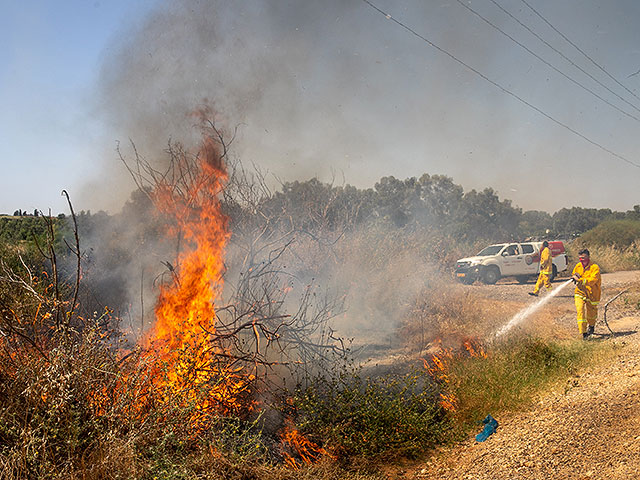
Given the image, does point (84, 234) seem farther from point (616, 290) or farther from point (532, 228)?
point (532, 228)

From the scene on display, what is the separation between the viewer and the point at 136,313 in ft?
24.5

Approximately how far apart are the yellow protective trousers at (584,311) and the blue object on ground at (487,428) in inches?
188

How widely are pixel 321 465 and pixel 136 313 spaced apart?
437 cm

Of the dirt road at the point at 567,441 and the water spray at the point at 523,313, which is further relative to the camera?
the water spray at the point at 523,313

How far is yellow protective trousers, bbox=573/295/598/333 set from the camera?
9.14 metres

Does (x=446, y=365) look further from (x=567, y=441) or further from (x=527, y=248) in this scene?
(x=527, y=248)

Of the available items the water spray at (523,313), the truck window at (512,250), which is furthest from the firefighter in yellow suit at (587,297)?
the truck window at (512,250)

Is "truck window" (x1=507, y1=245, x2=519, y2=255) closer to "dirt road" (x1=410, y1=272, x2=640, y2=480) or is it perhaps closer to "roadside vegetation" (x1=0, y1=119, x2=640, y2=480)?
"roadside vegetation" (x1=0, y1=119, x2=640, y2=480)

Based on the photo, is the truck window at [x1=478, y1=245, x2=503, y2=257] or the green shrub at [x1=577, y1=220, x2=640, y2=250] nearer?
the truck window at [x1=478, y1=245, x2=503, y2=257]

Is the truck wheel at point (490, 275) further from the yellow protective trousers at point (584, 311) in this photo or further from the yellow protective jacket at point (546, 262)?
the yellow protective trousers at point (584, 311)

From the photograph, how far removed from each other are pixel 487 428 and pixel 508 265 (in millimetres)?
15797

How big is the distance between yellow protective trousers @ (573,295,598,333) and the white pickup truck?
34.6 feet

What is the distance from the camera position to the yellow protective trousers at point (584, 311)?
30.0 feet

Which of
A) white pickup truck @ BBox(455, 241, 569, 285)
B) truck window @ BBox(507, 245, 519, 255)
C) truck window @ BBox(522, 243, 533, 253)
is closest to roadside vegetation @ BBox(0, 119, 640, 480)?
white pickup truck @ BBox(455, 241, 569, 285)
